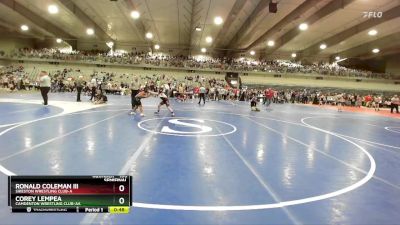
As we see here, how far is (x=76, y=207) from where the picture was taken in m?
2.55

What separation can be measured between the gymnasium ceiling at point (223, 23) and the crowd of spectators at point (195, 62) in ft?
6.90

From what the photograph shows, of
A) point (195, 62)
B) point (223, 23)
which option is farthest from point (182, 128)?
point (195, 62)

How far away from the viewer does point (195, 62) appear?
4391cm

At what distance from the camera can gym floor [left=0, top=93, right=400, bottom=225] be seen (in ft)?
12.9

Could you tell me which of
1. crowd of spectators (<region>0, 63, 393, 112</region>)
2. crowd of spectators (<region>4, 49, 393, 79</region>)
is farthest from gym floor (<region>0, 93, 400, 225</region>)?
crowd of spectators (<region>4, 49, 393, 79</region>)

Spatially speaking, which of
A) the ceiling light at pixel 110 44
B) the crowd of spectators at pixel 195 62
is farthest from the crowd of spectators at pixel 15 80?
the ceiling light at pixel 110 44

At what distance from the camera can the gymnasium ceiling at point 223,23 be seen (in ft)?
76.0

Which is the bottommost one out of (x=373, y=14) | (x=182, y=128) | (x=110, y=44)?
(x=182, y=128)

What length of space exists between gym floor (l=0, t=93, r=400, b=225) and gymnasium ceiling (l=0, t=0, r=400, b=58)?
1464cm

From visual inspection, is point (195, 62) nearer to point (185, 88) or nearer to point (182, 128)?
point (185, 88)

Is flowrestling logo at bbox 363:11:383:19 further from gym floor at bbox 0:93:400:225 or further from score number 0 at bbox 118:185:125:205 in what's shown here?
score number 0 at bbox 118:185:125:205

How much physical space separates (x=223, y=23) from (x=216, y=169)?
2568cm

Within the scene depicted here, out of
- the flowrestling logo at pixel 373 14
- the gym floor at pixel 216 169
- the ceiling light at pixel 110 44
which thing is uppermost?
the flowrestling logo at pixel 373 14

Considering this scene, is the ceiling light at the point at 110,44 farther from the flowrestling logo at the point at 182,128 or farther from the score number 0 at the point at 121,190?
the score number 0 at the point at 121,190
